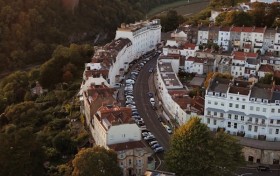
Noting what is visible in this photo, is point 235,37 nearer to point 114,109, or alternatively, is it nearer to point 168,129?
point 168,129

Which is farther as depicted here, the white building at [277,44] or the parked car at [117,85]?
the white building at [277,44]

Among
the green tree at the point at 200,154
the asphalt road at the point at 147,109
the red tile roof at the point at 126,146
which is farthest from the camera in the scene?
the asphalt road at the point at 147,109

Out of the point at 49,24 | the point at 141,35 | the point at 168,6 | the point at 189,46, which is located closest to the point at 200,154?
the point at 189,46

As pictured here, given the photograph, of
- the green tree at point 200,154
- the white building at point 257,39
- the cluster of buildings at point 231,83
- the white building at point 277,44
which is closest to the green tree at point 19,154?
the green tree at point 200,154

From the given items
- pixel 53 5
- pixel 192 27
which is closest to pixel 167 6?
pixel 53 5

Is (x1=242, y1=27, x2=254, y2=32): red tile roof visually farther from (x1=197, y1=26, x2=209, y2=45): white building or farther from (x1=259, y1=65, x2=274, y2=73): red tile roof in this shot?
(x1=259, y1=65, x2=274, y2=73): red tile roof

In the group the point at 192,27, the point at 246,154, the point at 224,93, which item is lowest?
the point at 246,154

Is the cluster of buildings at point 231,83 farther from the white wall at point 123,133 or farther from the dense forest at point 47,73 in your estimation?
the dense forest at point 47,73

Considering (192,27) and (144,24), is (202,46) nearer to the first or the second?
(192,27)
